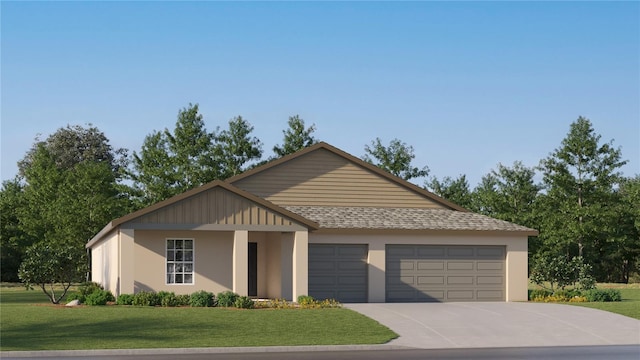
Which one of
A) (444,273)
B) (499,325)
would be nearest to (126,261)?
(444,273)

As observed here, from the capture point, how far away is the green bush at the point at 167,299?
30.5 metres

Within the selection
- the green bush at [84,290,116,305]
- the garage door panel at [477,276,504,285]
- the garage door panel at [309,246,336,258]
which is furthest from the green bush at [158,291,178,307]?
the garage door panel at [477,276,504,285]

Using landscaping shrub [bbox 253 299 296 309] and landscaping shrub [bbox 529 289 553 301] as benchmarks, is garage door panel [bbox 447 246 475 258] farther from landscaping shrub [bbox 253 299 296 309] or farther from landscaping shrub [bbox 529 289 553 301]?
landscaping shrub [bbox 253 299 296 309]

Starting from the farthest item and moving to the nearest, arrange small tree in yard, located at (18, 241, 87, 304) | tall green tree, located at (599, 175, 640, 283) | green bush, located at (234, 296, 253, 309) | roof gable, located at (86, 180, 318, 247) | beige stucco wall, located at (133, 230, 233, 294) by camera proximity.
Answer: tall green tree, located at (599, 175, 640, 283) → small tree in yard, located at (18, 241, 87, 304) → beige stucco wall, located at (133, 230, 233, 294) → roof gable, located at (86, 180, 318, 247) → green bush, located at (234, 296, 253, 309)

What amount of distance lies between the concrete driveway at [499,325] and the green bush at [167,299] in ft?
19.8

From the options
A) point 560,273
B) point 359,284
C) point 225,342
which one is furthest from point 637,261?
point 225,342

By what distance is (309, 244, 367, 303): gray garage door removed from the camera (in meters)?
35.3

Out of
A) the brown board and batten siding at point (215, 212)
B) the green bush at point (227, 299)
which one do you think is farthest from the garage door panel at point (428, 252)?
the green bush at point (227, 299)

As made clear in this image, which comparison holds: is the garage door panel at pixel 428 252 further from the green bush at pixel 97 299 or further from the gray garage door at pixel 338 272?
the green bush at pixel 97 299

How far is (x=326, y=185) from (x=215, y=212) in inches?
335

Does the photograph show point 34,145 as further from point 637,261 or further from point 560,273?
point 560,273

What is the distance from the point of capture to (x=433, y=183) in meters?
78.0

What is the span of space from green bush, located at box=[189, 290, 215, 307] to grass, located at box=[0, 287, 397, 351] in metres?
0.71

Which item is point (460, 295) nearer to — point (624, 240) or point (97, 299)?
point (97, 299)
